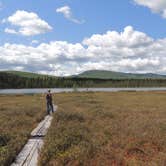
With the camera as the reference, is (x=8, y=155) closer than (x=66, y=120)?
Yes

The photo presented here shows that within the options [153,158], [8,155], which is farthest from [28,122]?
[153,158]

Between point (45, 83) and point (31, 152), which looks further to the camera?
→ point (45, 83)

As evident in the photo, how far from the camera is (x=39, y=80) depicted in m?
188

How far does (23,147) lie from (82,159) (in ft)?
12.6

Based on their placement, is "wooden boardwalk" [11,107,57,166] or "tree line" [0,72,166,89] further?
"tree line" [0,72,166,89]

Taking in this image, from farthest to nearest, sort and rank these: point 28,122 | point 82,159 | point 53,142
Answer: point 28,122 < point 53,142 < point 82,159

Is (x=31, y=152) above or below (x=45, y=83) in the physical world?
above

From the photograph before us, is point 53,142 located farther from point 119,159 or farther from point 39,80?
point 39,80

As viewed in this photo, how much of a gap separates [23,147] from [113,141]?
13.3 ft

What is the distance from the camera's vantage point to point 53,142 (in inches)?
545

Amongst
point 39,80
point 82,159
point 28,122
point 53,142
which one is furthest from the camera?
point 39,80

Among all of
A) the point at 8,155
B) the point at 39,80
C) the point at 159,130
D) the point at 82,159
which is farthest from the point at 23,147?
the point at 39,80

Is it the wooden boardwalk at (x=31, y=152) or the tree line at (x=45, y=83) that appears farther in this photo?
the tree line at (x=45, y=83)

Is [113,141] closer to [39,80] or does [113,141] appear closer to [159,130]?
[159,130]
